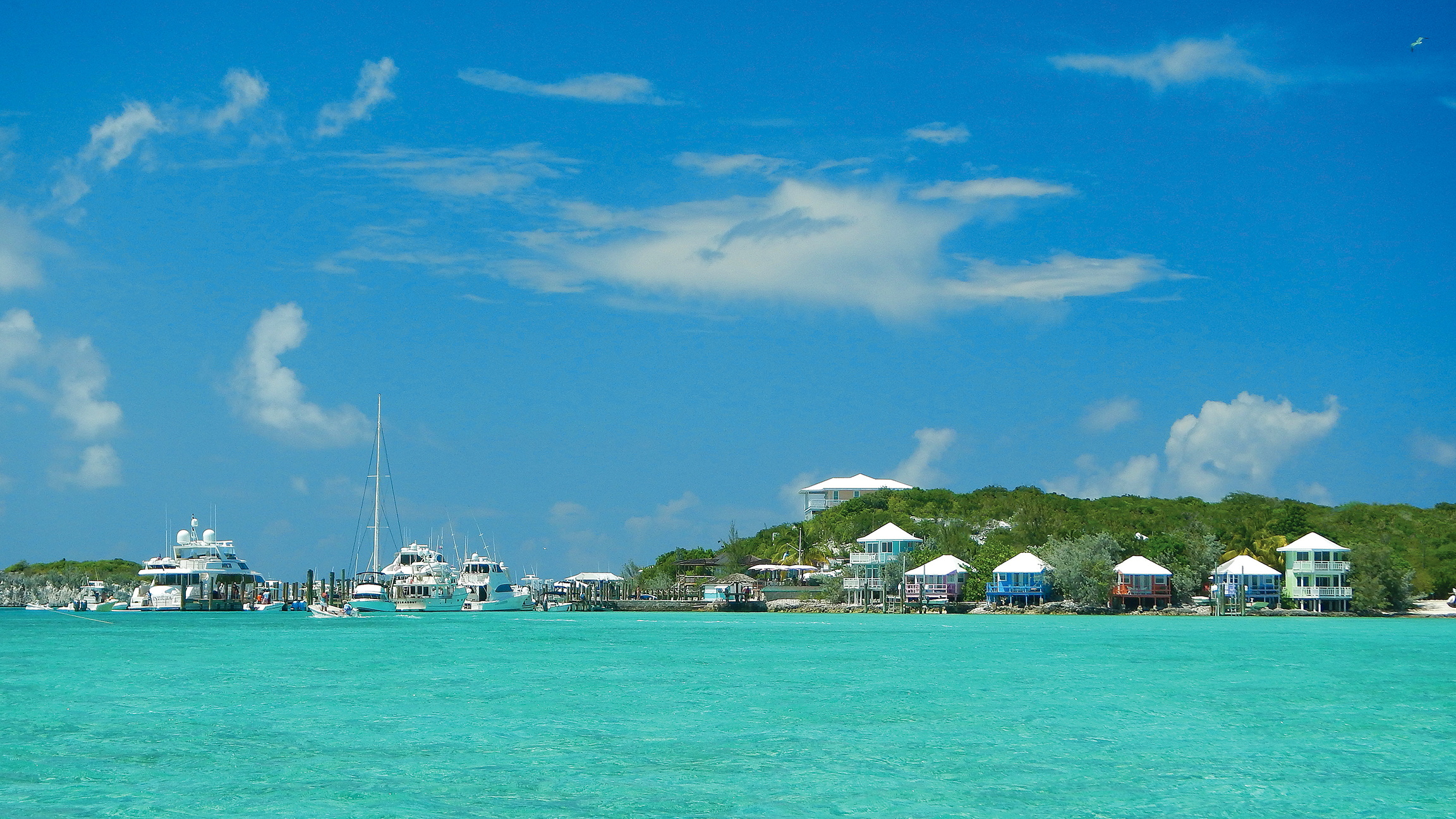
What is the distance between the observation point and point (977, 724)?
2348 cm

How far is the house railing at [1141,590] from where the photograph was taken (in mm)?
83938

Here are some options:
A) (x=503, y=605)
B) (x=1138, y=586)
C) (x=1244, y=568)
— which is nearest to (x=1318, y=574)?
(x=1244, y=568)

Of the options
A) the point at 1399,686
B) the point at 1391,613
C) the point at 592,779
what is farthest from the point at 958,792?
the point at 1391,613

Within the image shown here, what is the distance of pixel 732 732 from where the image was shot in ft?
73.5

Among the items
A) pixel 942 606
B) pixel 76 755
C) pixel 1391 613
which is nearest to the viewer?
pixel 76 755

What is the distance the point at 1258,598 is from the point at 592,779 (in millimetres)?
76251

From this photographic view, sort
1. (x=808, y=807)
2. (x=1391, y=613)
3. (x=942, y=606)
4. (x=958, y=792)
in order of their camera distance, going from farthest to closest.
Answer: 1. (x=942, y=606)
2. (x=1391, y=613)
3. (x=958, y=792)
4. (x=808, y=807)

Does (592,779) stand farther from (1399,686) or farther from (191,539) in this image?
(191,539)

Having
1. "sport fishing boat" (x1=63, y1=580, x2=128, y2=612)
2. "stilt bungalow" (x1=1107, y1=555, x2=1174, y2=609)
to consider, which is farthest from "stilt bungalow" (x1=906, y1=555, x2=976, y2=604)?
"sport fishing boat" (x1=63, y1=580, x2=128, y2=612)

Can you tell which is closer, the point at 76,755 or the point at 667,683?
the point at 76,755

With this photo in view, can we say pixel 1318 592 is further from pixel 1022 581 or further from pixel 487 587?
pixel 487 587

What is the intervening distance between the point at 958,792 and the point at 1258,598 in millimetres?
74666

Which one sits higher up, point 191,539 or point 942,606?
point 191,539

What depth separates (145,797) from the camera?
53.8 feet
